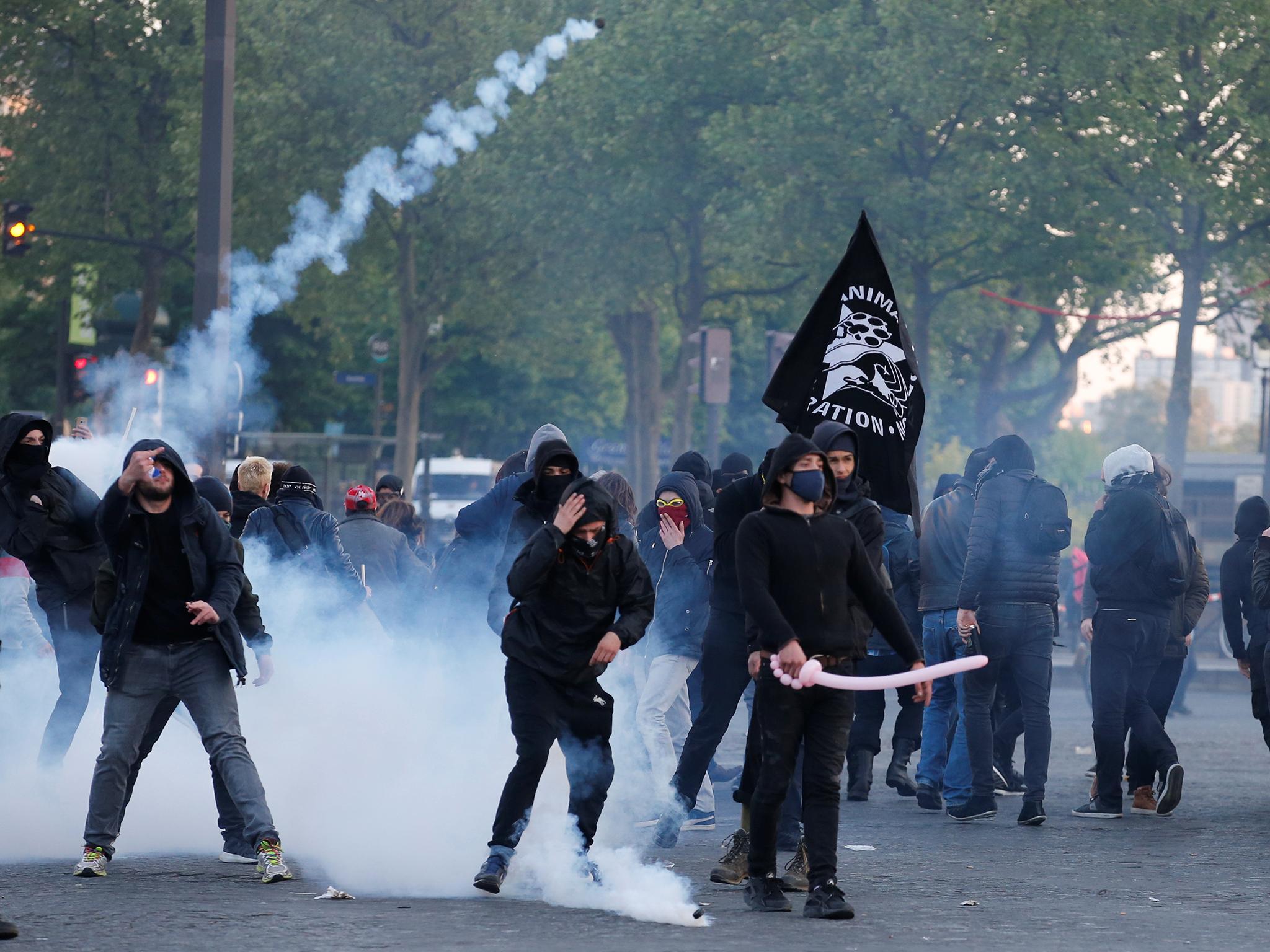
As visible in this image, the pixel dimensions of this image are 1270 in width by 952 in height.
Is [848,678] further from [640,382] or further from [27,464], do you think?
[640,382]

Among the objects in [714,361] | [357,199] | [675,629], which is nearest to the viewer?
[675,629]

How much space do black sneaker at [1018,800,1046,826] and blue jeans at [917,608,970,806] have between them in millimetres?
371

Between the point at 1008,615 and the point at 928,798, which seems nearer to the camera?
the point at 1008,615

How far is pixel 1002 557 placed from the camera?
9.64 m

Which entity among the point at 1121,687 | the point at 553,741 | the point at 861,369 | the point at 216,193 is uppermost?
the point at 216,193

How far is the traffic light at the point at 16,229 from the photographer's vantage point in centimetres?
2220

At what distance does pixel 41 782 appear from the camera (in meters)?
8.60

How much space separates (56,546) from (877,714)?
15.1ft

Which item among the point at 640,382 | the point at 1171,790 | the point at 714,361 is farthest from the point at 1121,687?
the point at 640,382

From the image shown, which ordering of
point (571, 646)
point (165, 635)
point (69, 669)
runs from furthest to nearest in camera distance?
point (69, 669) < point (165, 635) < point (571, 646)

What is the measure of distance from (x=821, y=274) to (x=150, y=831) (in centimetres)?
2332

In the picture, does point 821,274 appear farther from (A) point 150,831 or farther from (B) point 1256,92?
(A) point 150,831

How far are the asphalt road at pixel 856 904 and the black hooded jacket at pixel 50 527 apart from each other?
3.71ft

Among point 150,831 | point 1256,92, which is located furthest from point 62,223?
point 150,831
